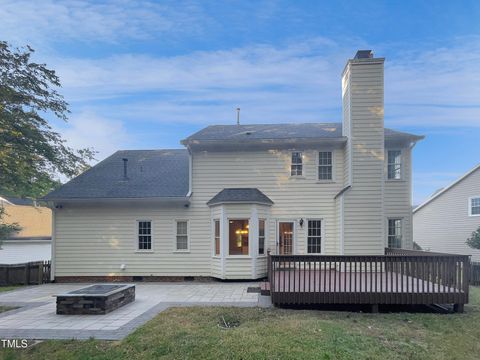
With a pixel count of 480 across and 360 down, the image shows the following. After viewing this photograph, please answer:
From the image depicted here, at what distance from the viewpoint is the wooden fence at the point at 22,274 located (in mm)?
11367

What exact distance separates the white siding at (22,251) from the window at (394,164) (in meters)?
20.3

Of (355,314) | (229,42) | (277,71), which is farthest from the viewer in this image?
(229,42)

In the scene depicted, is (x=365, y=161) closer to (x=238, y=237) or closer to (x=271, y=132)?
(x=271, y=132)

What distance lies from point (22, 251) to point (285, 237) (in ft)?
56.3

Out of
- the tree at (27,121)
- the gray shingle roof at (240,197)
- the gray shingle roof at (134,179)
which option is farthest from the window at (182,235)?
the tree at (27,121)

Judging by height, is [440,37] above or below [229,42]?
below

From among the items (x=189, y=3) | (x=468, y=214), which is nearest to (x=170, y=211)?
(x=189, y=3)

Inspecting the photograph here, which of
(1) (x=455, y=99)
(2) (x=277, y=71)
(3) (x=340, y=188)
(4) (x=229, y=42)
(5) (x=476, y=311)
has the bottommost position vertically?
(5) (x=476, y=311)

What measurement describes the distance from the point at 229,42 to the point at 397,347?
2113 cm

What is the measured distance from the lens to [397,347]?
495 centimetres

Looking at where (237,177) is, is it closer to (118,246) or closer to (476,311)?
(118,246)

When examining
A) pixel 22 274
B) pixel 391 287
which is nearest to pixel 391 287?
pixel 391 287

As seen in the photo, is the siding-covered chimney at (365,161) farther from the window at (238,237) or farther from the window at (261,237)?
the window at (238,237)

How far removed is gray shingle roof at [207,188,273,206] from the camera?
10859 mm
